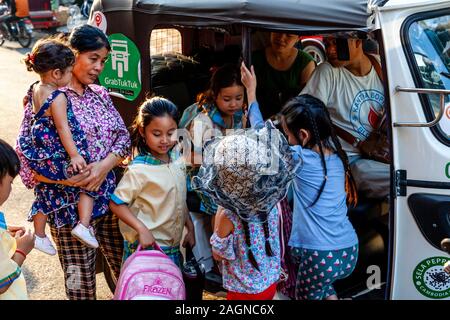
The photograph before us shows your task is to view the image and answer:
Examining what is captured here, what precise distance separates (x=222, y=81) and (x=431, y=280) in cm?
161

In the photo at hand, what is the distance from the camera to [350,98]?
365cm

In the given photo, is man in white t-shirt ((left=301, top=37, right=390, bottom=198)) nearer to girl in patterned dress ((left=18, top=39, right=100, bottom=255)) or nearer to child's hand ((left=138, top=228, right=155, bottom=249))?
child's hand ((left=138, top=228, right=155, bottom=249))

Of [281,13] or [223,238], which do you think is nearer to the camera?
[223,238]

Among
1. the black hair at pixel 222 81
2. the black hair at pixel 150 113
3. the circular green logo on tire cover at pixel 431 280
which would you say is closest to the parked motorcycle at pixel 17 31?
the black hair at pixel 222 81

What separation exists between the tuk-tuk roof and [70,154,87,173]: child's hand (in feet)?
3.28

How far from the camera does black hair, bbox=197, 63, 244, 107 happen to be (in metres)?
3.43

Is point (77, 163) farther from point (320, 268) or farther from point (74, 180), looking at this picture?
point (320, 268)

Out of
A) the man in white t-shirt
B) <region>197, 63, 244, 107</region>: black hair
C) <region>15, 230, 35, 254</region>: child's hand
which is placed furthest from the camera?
the man in white t-shirt

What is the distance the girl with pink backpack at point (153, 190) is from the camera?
2.86 m

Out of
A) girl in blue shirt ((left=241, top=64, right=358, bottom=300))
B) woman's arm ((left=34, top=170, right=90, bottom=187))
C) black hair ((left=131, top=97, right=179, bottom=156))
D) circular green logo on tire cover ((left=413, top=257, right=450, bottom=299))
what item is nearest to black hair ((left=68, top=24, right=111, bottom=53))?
black hair ((left=131, top=97, right=179, bottom=156))

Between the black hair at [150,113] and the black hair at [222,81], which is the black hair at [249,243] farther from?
the black hair at [222,81]

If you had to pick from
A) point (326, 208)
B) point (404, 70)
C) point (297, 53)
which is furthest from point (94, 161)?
point (297, 53)

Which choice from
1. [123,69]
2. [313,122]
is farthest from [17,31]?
[313,122]

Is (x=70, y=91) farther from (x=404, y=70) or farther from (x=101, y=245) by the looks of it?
(x=404, y=70)
